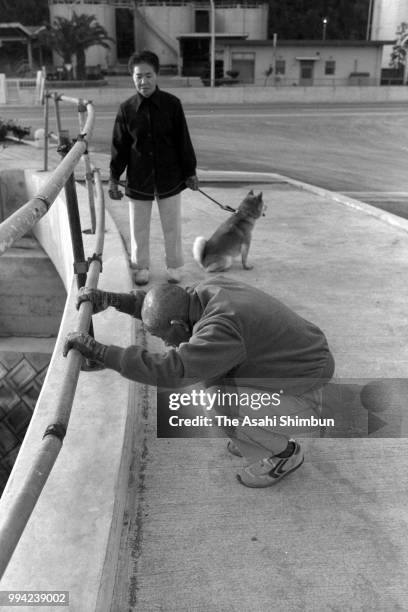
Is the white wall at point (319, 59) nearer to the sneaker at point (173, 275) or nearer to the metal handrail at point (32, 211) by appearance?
the sneaker at point (173, 275)

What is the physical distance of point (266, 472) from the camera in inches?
108

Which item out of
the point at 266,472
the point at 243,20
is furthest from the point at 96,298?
the point at 243,20

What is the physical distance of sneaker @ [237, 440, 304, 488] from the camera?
2736mm

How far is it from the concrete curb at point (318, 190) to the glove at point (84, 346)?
502cm

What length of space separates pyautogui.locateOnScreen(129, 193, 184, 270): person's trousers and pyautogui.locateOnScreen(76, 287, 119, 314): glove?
7.07ft

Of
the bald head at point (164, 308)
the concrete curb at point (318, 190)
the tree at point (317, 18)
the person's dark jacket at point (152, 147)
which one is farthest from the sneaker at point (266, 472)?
the tree at point (317, 18)

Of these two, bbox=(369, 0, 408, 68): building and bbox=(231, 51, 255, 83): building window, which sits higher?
bbox=(369, 0, 408, 68): building

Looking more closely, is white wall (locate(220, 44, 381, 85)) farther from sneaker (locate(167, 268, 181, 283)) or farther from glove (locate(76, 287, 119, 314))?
glove (locate(76, 287, 119, 314))

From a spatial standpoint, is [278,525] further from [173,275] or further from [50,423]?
[173,275]

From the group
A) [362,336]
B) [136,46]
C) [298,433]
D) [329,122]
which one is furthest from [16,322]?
[136,46]

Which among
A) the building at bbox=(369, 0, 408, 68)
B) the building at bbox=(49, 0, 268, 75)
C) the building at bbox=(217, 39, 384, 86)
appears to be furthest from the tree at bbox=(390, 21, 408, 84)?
the building at bbox=(49, 0, 268, 75)

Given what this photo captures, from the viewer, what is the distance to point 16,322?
811 cm

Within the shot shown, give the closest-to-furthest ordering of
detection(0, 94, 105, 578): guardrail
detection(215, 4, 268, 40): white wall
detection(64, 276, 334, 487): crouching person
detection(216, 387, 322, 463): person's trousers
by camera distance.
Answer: detection(0, 94, 105, 578): guardrail → detection(64, 276, 334, 487): crouching person → detection(216, 387, 322, 463): person's trousers → detection(215, 4, 268, 40): white wall

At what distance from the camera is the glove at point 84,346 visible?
7.53ft
